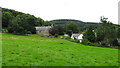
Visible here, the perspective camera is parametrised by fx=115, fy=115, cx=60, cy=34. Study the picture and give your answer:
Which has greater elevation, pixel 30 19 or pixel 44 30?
pixel 30 19

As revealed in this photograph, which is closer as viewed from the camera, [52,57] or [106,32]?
[52,57]

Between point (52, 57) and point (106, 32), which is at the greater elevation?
point (106, 32)

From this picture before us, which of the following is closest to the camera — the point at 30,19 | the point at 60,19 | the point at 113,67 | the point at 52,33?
the point at 113,67

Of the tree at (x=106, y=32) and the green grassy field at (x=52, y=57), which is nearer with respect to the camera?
the green grassy field at (x=52, y=57)

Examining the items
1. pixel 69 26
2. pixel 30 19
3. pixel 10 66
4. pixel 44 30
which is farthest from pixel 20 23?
pixel 69 26

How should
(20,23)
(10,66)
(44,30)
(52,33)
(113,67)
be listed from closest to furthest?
(10,66), (113,67), (20,23), (52,33), (44,30)

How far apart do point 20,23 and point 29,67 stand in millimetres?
50628

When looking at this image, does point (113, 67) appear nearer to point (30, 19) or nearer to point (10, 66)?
point (10, 66)

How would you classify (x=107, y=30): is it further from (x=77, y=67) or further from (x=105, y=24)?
(x=77, y=67)

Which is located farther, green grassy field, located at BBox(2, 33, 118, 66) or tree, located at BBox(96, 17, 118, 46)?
tree, located at BBox(96, 17, 118, 46)

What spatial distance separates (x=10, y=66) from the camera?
747cm

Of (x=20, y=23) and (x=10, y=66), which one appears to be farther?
(x=20, y=23)

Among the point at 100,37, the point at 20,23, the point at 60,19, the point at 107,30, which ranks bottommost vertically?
the point at 100,37

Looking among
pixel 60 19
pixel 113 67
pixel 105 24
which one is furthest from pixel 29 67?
pixel 60 19
